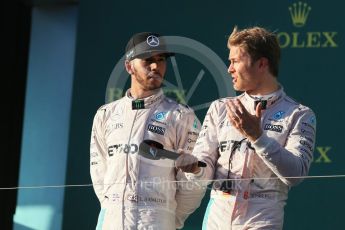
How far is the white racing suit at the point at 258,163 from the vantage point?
7.89ft

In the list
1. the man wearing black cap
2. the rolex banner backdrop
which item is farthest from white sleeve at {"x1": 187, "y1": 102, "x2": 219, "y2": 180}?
the rolex banner backdrop

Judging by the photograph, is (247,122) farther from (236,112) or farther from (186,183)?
(186,183)

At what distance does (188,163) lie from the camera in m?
2.51

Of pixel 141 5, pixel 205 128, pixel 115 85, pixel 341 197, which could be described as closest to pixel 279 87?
pixel 205 128

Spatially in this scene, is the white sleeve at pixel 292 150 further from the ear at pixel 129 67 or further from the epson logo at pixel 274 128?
the ear at pixel 129 67

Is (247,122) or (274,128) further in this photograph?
(274,128)

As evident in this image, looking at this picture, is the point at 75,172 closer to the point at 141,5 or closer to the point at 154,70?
the point at 141,5

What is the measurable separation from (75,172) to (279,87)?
153 centimetres

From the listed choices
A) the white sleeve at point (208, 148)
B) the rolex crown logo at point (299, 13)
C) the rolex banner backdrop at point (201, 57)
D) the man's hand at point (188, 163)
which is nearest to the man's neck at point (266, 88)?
the white sleeve at point (208, 148)

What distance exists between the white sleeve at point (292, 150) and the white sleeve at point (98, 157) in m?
0.59

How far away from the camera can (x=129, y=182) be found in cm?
267

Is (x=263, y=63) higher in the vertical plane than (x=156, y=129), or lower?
higher

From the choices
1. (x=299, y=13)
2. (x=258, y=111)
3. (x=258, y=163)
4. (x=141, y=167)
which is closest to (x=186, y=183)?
(x=141, y=167)

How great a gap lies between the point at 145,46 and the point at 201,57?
1225 mm
